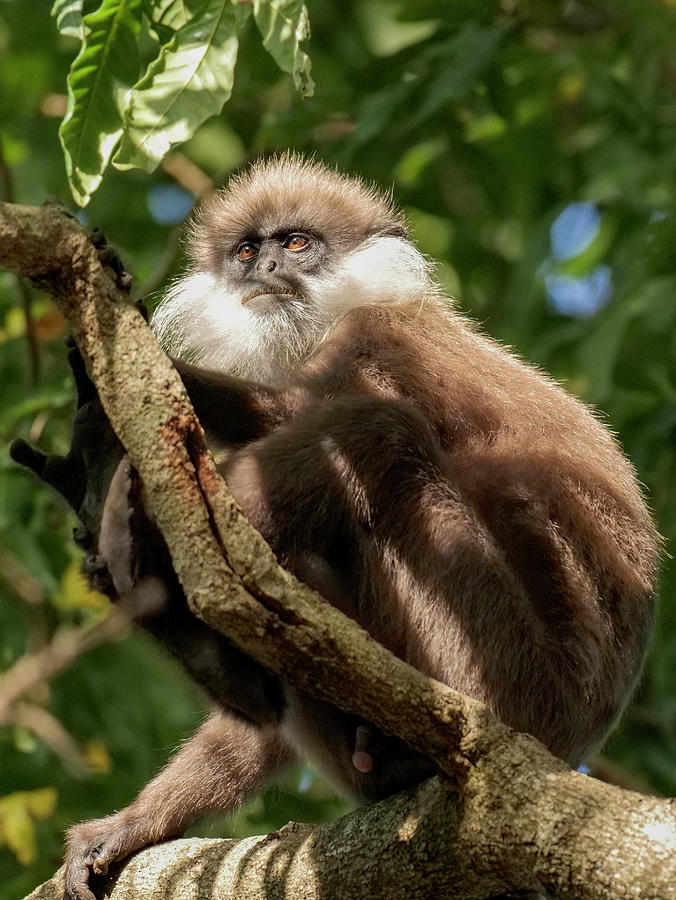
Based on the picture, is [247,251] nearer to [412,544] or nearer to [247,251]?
[247,251]

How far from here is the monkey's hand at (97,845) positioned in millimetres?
5059

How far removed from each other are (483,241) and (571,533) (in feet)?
18.7

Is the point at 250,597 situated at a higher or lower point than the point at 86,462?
lower

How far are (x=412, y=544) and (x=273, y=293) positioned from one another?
2.42m

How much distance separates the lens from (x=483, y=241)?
10.2 meters

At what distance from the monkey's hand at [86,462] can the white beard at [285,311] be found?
6.14ft

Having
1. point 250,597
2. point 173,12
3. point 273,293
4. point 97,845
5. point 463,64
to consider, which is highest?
point 463,64

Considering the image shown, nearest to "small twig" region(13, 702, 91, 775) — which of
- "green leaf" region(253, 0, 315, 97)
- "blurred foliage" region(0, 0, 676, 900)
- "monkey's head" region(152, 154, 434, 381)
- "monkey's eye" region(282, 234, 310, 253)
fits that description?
"blurred foliage" region(0, 0, 676, 900)

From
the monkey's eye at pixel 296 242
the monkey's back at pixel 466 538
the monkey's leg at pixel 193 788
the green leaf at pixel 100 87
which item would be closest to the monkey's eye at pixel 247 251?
the monkey's eye at pixel 296 242

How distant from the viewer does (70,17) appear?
385 cm

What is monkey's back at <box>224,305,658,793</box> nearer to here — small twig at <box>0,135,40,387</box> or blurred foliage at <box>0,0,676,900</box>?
blurred foliage at <box>0,0,676,900</box>

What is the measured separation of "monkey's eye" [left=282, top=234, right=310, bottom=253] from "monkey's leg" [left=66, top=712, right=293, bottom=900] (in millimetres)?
2551

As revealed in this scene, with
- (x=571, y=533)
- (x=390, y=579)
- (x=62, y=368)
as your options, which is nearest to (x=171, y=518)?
(x=390, y=579)

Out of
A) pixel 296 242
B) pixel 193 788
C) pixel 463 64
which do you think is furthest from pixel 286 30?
pixel 463 64
